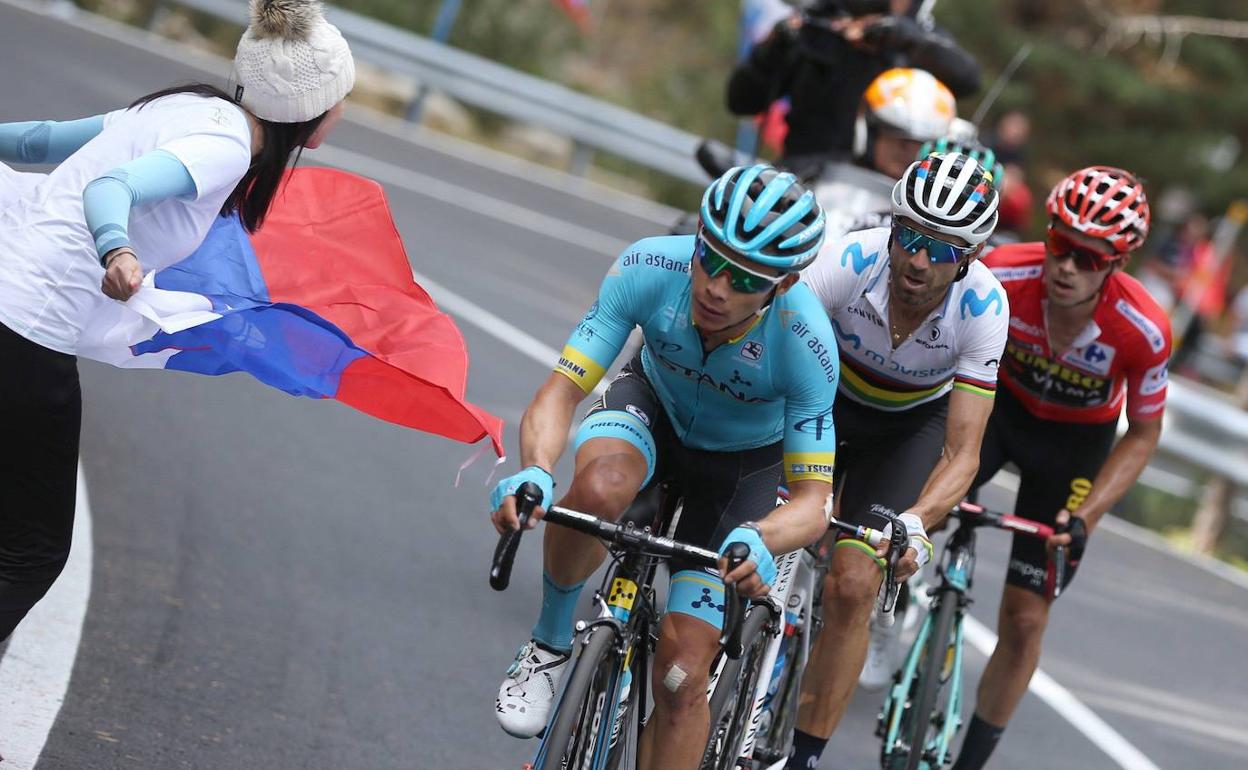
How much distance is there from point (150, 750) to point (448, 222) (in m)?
10.1

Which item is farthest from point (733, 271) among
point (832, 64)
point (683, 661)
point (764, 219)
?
point (832, 64)

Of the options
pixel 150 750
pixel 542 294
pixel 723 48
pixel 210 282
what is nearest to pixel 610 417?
pixel 210 282

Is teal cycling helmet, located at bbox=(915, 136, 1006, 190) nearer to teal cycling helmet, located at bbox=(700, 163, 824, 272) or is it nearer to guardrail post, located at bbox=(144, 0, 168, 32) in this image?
teal cycling helmet, located at bbox=(700, 163, 824, 272)

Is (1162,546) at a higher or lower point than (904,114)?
lower

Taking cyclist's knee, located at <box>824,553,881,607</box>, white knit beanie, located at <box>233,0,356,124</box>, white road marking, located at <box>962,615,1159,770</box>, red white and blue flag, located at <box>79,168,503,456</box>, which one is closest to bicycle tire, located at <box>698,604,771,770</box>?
cyclist's knee, located at <box>824,553,881,607</box>

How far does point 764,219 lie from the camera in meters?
4.47

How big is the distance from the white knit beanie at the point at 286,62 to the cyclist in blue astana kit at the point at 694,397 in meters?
0.98

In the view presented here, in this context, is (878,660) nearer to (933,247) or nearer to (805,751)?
(805,751)

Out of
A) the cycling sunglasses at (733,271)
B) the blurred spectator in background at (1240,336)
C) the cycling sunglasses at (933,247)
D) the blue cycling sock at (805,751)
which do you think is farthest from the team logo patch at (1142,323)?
the blurred spectator in background at (1240,336)

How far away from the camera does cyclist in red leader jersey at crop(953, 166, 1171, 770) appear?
6438 mm

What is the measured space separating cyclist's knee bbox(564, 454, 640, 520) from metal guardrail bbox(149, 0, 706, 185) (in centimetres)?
1515

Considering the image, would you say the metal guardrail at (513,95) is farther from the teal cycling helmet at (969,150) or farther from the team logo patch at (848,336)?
the team logo patch at (848,336)

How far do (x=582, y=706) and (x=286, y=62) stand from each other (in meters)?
1.85

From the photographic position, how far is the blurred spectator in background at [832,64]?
8.91 metres
